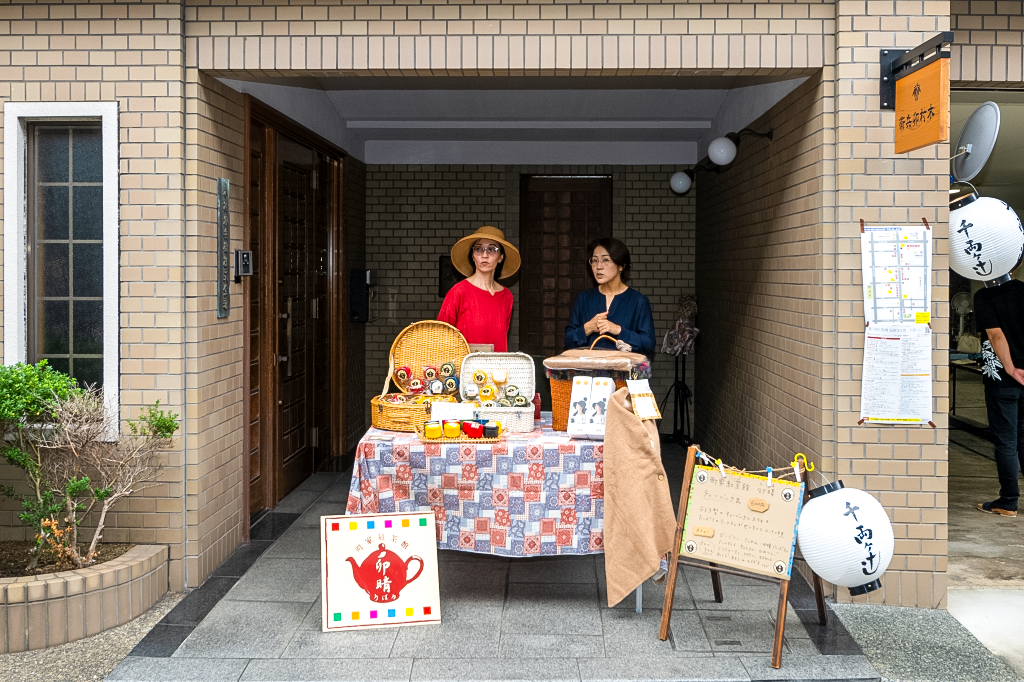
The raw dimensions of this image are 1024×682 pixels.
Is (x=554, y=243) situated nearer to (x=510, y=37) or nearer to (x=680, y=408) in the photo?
(x=680, y=408)

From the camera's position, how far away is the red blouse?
17.2 ft

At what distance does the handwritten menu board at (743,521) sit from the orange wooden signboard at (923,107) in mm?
1517

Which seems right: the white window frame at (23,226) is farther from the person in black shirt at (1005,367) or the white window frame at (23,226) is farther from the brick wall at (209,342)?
the person in black shirt at (1005,367)

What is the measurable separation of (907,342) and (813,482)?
2.64 feet

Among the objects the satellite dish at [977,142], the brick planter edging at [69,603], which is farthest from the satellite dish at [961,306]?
the brick planter edging at [69,603]

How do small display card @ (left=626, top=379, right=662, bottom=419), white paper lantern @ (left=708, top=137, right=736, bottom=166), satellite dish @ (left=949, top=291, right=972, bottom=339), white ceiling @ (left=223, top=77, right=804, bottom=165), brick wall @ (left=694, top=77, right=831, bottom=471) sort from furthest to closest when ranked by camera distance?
satellite dish @ (left=949, top=291, right=972, bottom=339) → white ceiling @ (left=223, top=77, right=804, bottom=165) → white paper lantern @ (left=708, top=137, right=736, bottom=166) → brick wall @ (left=694, top=77, right=831, bottom=471) → small display card @ (left=626, top=379, right=662, bottom=419)

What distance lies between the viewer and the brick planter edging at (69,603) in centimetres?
371

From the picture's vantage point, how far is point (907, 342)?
4141 mm

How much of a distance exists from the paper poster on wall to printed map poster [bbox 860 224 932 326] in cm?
7

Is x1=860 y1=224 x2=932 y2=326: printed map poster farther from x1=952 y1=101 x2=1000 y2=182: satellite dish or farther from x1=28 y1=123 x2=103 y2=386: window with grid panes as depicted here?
x1=28 y1=123 x2=103 y2=386: window with grid panes

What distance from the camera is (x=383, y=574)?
3898mm

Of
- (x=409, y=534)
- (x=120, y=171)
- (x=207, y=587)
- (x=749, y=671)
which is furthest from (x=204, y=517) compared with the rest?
(x=749, y=671)

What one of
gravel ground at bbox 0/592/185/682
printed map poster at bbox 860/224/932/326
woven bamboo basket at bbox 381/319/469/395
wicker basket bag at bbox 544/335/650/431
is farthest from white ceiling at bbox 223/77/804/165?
gravel ground at bbox 0/592/185/682

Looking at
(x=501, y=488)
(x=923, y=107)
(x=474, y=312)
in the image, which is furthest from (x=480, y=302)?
(x=923, y=107)
